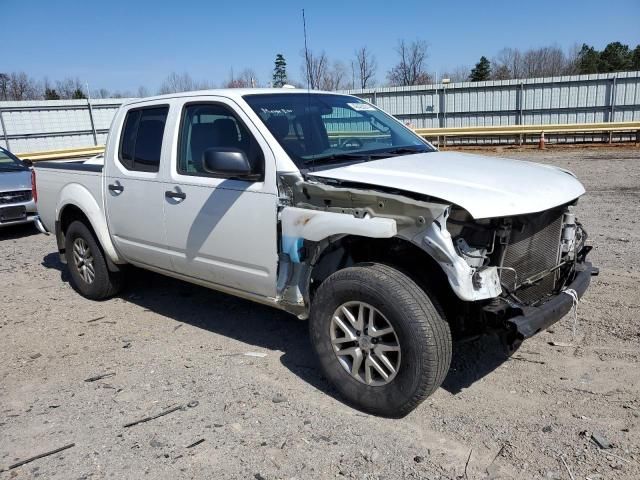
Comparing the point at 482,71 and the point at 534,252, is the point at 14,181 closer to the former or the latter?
the point at 534,252

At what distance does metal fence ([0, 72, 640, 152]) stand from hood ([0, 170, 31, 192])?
11774 millimetres

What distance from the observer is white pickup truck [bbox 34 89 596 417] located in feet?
10.5

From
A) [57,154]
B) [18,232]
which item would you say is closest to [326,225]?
[18,232]

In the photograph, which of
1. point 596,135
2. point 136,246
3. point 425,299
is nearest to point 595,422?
point 425,299

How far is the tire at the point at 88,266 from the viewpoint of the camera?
570cm

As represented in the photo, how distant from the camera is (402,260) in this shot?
3.54 metres

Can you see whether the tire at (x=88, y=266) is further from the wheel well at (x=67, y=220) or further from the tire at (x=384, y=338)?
the tire at (x=384, y=338)

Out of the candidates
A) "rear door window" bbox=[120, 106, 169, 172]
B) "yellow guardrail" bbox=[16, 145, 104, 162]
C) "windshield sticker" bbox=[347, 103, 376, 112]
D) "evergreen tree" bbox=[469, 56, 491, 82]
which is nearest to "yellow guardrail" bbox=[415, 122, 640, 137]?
"yellow guardrail" bbox=[16, 145, 104, 162]

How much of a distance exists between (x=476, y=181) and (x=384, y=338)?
1099 mm

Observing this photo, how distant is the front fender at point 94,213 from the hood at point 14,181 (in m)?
4.48

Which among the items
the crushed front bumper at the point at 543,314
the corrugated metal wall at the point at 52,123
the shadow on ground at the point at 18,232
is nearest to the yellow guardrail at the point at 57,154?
the corrugated metal wall at the point at 52,123

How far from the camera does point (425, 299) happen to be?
10.6 ft

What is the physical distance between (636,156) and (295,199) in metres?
15.3

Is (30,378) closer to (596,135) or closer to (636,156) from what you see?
(636,156)
